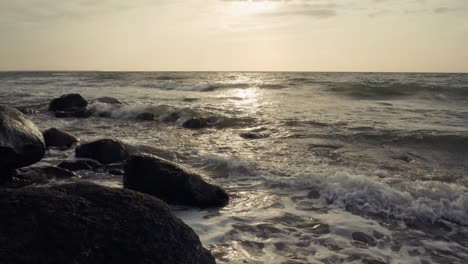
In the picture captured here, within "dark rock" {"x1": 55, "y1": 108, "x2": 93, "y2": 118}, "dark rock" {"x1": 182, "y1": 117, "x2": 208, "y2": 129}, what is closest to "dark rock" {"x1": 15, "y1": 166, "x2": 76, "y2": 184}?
"dark rock" {"x1": 182, "y1": 117, "x2": 208, "y2": 129}

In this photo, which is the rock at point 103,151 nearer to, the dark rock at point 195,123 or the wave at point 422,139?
the dark rock at point 195,123

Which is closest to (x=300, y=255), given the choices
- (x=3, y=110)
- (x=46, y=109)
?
(x=3, y=110)

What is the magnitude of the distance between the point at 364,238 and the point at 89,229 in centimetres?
284

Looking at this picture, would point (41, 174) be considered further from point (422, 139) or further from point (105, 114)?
point (105, 114)

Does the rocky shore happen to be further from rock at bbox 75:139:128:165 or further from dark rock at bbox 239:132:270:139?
dark rock at bbox 239:132:270:139

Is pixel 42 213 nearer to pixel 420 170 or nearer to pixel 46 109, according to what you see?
pixel 420 170

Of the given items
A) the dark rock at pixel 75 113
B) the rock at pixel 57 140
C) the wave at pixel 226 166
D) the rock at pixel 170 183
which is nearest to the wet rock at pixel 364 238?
the rock at pixel 170 183

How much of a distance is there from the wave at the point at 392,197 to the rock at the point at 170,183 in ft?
4.40

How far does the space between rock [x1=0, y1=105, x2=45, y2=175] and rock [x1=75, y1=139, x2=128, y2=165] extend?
1283 millimetres

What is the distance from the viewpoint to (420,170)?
6.86m

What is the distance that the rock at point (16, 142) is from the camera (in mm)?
5387

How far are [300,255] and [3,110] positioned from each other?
470cm

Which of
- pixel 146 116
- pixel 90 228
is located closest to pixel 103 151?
pixel 90 228

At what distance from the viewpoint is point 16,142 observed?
552 cm
